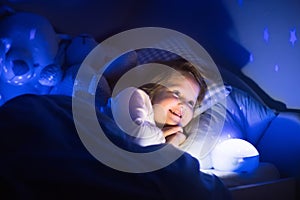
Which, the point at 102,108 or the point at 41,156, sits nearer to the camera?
the point at 41,156

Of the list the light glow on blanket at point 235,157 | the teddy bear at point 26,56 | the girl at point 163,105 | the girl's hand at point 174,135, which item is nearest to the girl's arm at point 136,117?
the girl at point 163,105

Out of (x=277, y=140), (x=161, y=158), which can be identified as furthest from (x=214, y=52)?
(x=161, y=158)

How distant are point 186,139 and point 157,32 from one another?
834 mm

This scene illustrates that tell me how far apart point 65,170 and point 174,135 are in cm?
62

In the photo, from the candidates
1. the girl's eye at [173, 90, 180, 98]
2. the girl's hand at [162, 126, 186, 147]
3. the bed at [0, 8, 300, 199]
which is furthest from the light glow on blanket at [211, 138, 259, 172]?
the girl's eye at [173, 90, 180, 98]

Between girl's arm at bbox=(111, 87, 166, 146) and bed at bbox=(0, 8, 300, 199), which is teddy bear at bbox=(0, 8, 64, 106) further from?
girl's arm at bbox=(111, 87, 166, 146)

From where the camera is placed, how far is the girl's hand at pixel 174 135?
4.17 ft

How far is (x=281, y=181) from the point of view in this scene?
1.13m

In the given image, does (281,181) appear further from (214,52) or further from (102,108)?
(214,52)

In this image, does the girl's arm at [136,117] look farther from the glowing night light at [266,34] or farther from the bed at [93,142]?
the glowing night light at [266,34]

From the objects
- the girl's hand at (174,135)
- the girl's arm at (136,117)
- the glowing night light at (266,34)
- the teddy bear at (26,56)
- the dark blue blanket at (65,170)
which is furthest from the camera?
the glowing night light at (266,34)

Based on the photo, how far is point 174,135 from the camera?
1287 mm

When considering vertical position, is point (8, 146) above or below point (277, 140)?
above

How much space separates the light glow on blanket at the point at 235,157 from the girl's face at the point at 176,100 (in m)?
0.19
